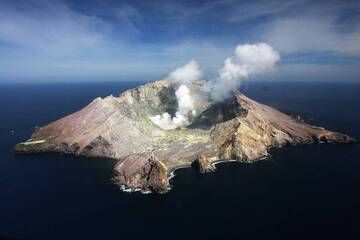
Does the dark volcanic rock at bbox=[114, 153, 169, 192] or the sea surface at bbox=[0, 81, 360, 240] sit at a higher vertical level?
the dark volcanic rock at bbox=[114, 153, 169, 192]

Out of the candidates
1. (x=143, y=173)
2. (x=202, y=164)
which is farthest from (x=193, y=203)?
(x=202, y=164)

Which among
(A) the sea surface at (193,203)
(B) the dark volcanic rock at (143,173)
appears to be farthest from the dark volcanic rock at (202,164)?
(B) the dark volcanic rock at (143,173)

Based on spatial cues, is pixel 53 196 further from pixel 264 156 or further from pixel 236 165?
pixel 264 156

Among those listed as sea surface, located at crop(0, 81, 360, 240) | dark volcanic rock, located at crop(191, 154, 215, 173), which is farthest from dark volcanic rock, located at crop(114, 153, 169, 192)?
dark volcanic rock, located at crop(191, 154, 215, 173)

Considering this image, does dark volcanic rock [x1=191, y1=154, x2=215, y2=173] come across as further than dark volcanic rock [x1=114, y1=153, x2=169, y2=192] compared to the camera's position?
Yes

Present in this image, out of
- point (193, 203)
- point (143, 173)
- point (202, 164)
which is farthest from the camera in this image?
point (202, 164)

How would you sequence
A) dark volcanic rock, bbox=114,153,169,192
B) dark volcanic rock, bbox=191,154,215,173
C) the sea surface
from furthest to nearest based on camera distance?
dark volcanic rock, bbox=191,154,215,173, dark volcanic rock, bbox=114,153,169,192, the sea surface

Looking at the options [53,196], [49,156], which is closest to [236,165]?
[53,196]

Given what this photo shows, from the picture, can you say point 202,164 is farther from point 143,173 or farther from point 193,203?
point 193,203

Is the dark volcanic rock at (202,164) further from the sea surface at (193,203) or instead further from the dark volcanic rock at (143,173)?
the dark volcanic rock at (143,173)

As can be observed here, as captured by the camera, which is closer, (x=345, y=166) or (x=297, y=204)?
(x=297, y=204)

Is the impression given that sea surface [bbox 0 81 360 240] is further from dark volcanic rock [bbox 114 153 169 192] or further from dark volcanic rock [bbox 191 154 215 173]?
dark volcanic rock [bbox 114 153 169 192]
